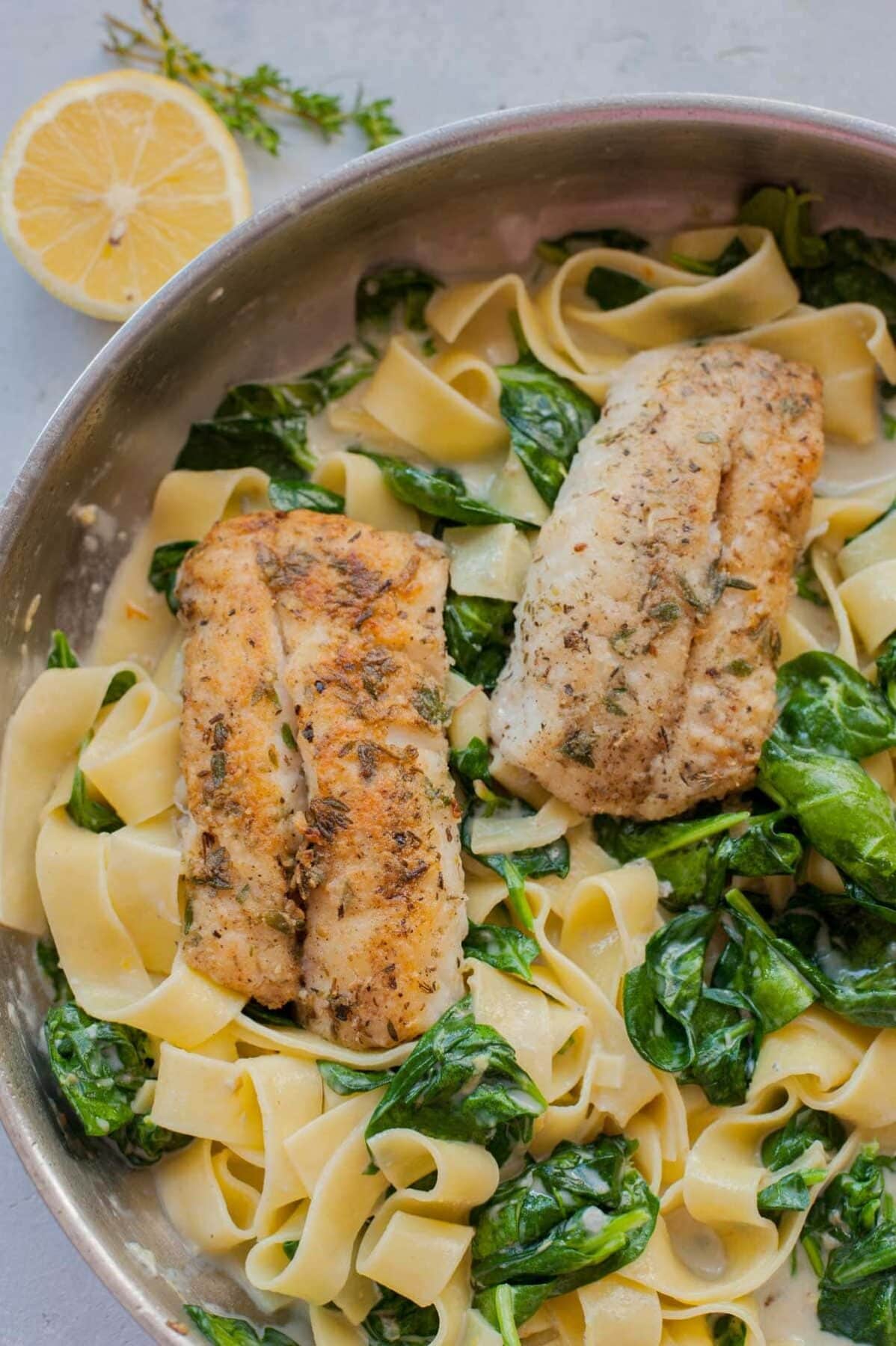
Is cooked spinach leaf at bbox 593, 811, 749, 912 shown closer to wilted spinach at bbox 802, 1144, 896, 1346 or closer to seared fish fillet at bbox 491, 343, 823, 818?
seared fish fillet at bbox 491, 343, 823, 818

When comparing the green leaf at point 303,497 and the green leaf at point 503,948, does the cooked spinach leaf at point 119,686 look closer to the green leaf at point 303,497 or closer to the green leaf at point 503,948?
the green leaf at point 303,497

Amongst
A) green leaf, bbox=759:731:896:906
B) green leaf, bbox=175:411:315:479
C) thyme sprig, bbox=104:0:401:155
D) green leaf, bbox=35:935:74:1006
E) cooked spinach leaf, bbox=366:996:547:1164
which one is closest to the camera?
cooked spinach leaf, bbox=366:996:547:1164

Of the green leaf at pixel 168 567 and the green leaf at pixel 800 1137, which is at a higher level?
the green leaf at pixel 168 567

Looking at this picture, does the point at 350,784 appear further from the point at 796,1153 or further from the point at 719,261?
the point at 719,261

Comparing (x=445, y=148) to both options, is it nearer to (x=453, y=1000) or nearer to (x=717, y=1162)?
(x=453, y=1000)

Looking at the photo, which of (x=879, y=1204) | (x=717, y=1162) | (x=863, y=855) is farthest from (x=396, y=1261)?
(x=863, y=855)

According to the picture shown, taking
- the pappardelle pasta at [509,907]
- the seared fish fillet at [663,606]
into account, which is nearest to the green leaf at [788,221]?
the pappardelle pasta at [509,907]

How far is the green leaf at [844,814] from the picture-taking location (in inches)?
183

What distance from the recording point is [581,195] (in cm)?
535

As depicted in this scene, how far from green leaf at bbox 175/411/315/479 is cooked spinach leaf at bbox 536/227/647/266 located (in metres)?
1.29

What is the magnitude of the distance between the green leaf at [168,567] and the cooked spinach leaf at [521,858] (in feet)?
4.87

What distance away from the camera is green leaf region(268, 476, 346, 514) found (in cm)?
516

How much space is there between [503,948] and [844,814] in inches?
53.2

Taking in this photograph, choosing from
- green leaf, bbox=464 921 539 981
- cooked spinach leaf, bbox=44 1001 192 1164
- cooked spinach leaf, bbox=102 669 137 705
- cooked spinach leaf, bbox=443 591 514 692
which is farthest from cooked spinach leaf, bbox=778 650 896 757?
cooked spinach leaf, bbox=44 1001 192 1164
